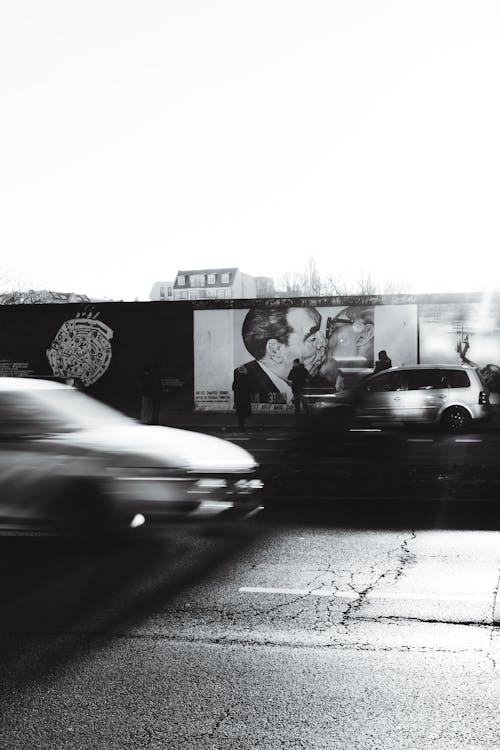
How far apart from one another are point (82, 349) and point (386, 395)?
12217 millimetres

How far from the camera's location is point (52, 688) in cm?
414

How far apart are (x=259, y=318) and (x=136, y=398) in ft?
16.0

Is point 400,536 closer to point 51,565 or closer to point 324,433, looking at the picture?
point 51,565

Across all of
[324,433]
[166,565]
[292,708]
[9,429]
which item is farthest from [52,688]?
[324,433]

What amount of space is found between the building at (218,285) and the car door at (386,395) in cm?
9145

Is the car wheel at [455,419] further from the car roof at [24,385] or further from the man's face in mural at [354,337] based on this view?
the car roof at [24,385]

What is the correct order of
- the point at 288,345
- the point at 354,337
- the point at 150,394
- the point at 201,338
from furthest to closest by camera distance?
the point at 201,338
the point at 288,345
the point at 354,337
the point at 150,394

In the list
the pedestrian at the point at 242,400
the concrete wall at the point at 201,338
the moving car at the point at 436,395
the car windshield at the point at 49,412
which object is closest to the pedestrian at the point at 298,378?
the concrete wall at the point at 201,338

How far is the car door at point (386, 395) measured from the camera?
17.4 metres

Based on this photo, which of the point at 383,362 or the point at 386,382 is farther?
the point at 383,362

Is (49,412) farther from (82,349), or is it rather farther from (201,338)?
(82,349)

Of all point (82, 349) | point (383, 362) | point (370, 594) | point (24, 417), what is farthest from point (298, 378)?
point (370, 594)

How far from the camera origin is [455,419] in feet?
60.4

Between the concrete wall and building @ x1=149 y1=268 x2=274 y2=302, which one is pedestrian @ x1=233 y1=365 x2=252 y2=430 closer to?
the concrete wall
